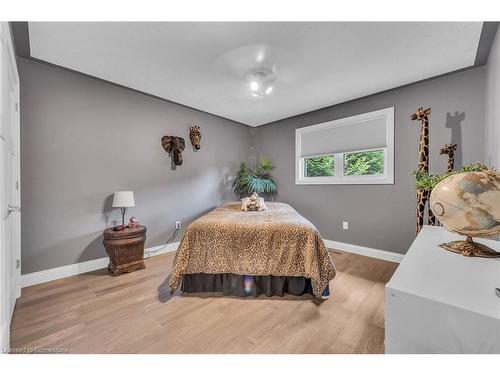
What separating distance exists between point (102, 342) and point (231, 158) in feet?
10.7

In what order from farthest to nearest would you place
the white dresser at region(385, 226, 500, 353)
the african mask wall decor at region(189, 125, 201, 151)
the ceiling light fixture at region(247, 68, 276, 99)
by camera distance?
the african mask wall decor at region(189, 125, 201, 151) → the ceiling light fixture at region(247, 68, 276, 99) → the white dresser at region(385, 226, 500, 353)

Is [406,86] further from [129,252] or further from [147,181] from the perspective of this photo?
[129,252]

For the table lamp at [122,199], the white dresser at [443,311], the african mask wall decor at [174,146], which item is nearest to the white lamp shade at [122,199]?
the table lamp at [122,199]

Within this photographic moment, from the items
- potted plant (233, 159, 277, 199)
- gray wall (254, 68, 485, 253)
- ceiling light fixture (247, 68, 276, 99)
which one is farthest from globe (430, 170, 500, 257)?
potted plant (233, 159, 277, 199)

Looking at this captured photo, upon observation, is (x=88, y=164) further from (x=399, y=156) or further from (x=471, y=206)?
(x=399, y=156)

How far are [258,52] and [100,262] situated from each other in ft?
9.80

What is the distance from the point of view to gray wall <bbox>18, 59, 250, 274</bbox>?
7.09 feet

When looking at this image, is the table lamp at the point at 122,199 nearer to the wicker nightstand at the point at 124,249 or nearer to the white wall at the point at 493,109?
the wicker nightstand at the point at 124,249

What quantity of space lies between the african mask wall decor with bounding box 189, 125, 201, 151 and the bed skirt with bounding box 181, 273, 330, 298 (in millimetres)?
2156

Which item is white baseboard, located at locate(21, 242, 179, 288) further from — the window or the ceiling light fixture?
the window

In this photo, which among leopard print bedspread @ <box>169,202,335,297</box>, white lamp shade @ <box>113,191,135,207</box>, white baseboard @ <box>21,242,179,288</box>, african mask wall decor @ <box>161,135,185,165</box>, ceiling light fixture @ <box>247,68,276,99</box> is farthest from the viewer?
african mask wall decor @ <box>161,135,185,165</box>

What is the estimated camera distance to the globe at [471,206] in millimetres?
773

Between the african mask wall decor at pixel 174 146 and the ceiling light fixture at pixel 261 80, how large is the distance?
1377mm

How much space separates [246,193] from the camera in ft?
13.9
